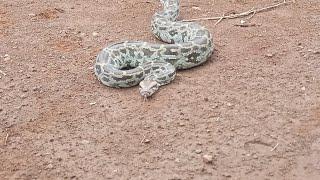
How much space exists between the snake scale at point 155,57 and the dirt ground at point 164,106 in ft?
0.56

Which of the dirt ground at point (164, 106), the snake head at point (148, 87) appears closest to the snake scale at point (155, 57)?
the snake head at point (148, 87)

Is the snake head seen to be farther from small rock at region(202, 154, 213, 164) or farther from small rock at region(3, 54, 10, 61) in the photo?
small rock at region(3, 54, 10, 61)

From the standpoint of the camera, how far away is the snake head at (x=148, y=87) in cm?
821

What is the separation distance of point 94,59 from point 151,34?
4.48 feet

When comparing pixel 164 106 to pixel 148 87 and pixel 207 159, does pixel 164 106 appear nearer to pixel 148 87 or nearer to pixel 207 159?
pixel 148 87

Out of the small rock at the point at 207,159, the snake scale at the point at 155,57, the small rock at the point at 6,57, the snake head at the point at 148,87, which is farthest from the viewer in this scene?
the small rock at the point at 6,57

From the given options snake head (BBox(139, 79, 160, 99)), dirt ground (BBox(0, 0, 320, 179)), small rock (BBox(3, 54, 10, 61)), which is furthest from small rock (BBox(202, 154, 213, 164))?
small rock (BBox(3, 54, 10, 61))

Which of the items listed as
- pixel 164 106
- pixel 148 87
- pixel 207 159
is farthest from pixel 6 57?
pixel 207 159

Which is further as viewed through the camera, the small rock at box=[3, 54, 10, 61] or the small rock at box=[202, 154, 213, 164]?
the small rock at box=[3, 54, 10, 61]

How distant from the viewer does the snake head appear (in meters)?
8.21

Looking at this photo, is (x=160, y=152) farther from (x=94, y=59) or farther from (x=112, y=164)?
(x=94, y=59)

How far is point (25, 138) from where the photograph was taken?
750 cm

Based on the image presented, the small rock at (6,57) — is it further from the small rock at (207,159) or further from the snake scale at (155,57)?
the small rock at (207,159)

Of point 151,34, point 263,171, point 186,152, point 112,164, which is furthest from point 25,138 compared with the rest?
point 151,34
